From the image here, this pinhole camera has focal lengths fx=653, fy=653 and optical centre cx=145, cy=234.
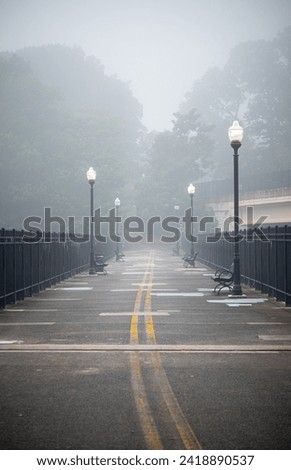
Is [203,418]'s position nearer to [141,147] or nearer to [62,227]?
[62,227]

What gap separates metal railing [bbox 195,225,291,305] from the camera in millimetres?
15945

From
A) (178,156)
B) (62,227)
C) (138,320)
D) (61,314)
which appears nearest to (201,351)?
(138,320)

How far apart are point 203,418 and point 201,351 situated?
368cm

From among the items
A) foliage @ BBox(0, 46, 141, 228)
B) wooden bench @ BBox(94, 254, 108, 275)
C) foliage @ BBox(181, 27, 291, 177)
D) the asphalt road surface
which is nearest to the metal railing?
the asphalt road surface

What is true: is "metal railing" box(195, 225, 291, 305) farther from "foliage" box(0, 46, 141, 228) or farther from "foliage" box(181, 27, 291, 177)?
"foliage" box(181, 27, 291, 177)

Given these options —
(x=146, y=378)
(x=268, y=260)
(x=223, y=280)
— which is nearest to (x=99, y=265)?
(x=223, y=280)

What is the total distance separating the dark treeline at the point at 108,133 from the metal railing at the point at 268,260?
2198 inches

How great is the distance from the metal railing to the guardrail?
22.3 ft

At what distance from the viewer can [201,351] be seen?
9.93 meters

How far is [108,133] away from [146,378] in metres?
83.4

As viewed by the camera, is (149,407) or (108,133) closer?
(149,407)

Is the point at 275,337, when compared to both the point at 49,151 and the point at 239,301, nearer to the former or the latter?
the point at 239,301

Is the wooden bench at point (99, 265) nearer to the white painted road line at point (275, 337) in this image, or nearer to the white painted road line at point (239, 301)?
the white painted road line at point (239, 301)

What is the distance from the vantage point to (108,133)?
294 feet
